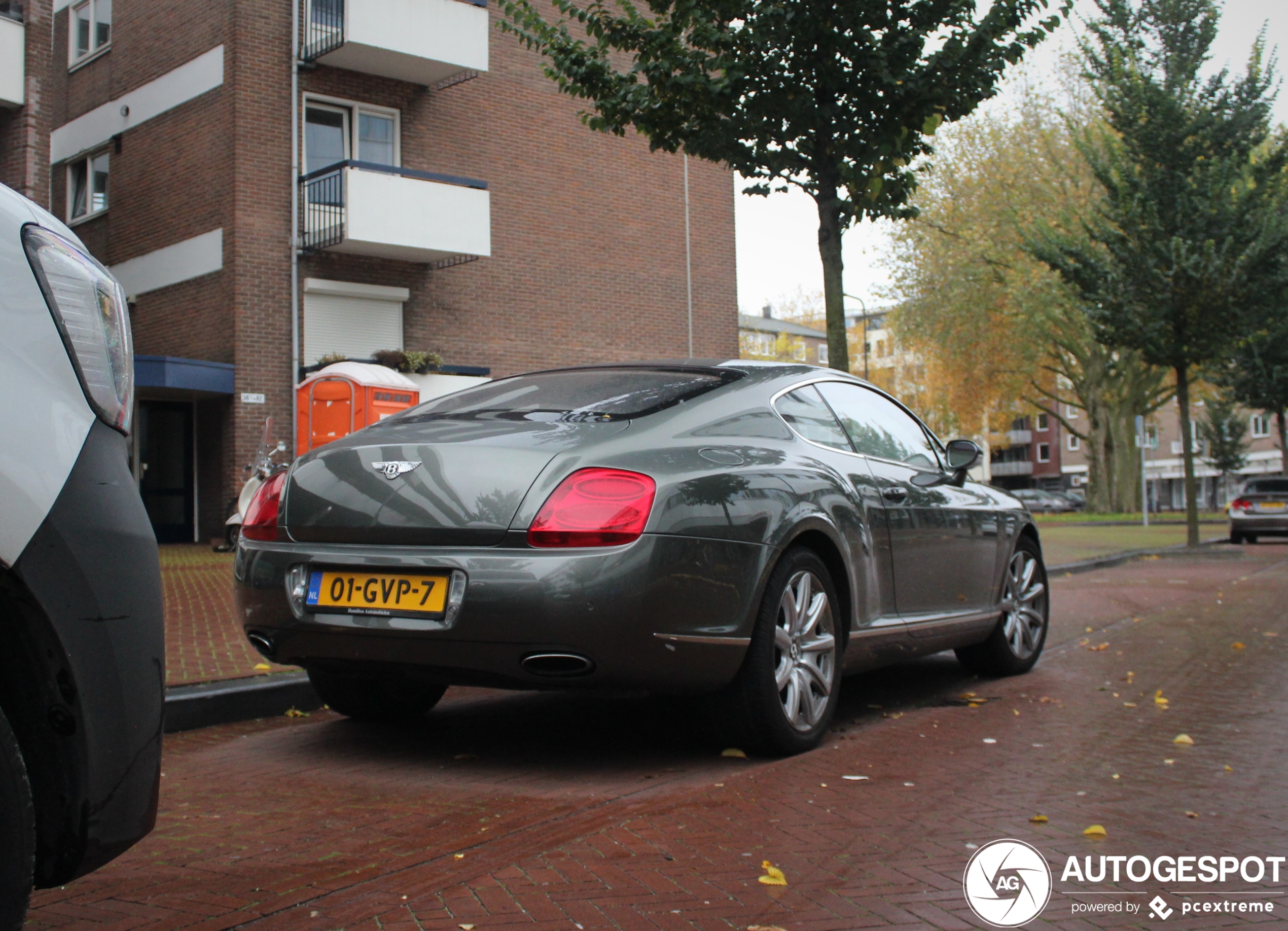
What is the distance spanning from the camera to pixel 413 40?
1967 cm

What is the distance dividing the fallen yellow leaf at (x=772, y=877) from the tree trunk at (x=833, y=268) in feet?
25.5

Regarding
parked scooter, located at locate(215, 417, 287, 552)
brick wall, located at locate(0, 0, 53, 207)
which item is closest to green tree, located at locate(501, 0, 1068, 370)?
parked scooter, located at locate(215, 417, 287, 552)

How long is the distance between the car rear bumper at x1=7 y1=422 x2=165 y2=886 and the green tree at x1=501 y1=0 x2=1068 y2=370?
8.69m

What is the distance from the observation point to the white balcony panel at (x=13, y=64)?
15.1 m

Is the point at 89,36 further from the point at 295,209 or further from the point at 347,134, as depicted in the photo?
the point at 295,209

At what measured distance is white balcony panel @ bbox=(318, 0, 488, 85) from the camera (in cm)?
1909

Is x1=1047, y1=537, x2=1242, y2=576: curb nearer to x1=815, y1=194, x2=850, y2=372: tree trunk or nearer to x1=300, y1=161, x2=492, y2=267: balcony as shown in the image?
x1=815, y1=194, x2=850, y2=372: tree trunk

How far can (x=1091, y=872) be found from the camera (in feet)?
10.5

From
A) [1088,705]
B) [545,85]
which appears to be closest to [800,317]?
[545,85]

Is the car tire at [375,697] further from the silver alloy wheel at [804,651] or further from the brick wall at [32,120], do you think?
the brick wall at [32,120]

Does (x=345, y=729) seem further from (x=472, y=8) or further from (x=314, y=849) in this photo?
(x=472, y=8)

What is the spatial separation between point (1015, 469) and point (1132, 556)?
80597 millimetres

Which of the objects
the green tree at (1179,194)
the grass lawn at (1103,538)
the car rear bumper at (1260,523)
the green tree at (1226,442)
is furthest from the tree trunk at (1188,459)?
the green tree at (1226,442)

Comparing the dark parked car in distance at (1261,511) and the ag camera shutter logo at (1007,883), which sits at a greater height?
the dark parked car in distance at (1261,511)
